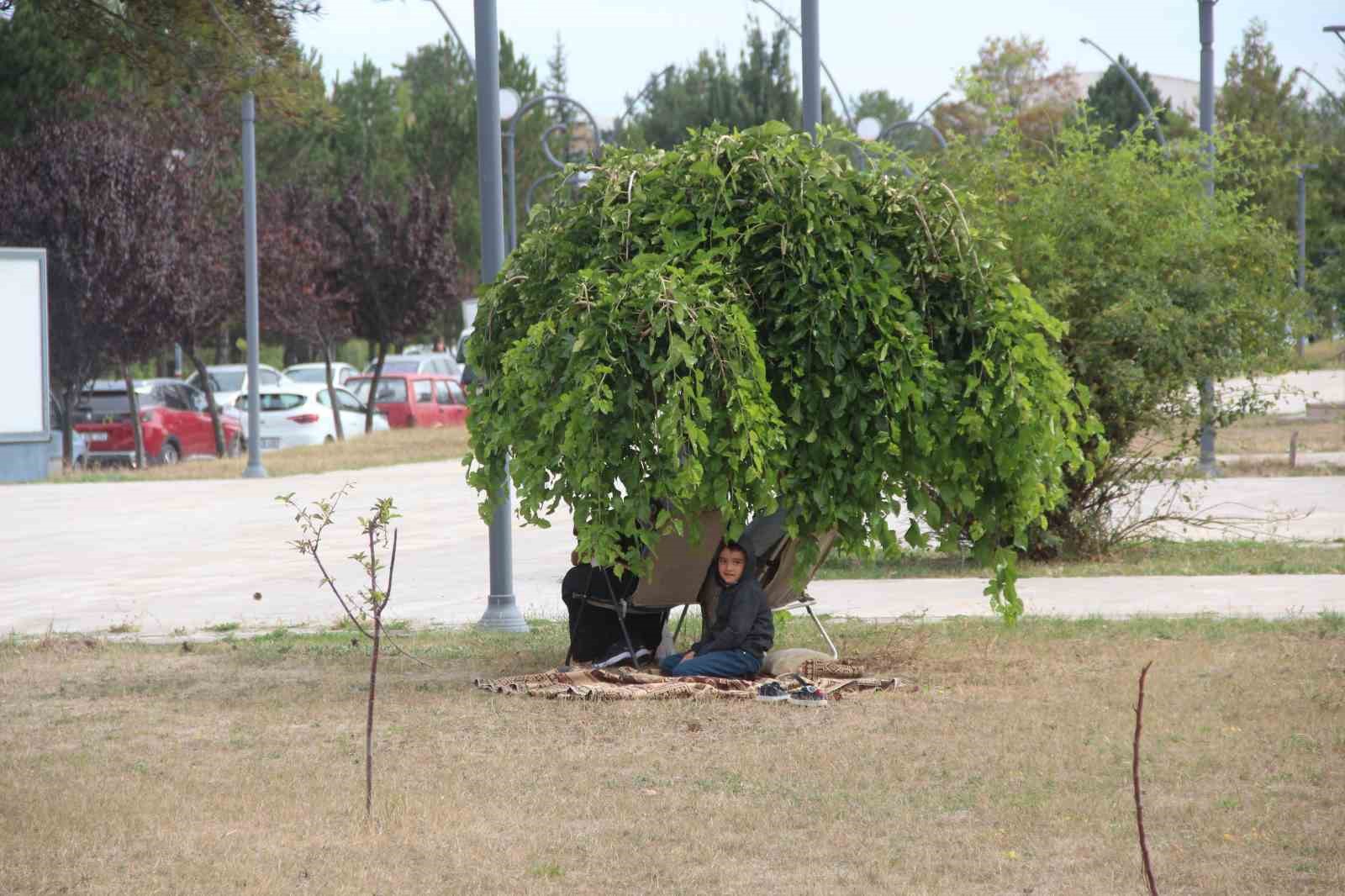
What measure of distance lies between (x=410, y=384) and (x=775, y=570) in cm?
2707

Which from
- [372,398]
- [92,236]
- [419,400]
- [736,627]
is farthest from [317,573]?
[419,400]

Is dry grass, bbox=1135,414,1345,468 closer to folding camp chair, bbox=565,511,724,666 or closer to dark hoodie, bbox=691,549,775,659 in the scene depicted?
folding camp chair, bbox=565,511,724,666

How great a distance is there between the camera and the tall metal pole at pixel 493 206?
9672mm

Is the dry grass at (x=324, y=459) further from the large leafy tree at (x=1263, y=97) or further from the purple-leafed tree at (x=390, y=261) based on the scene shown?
the large leafy tree at (x=1263, y=97)

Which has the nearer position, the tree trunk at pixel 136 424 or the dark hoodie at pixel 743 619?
the dark hoodie at pixel 743 619

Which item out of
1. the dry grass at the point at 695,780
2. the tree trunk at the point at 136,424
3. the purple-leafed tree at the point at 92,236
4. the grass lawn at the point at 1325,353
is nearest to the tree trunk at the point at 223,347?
the purple-leafed tree at the point at 92,236

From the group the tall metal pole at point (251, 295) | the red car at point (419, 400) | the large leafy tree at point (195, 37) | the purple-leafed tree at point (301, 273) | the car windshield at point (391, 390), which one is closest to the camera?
the large leafy tree at point (195, 37)

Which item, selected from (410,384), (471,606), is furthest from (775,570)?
(410,384)

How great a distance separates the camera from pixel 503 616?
9680 mm

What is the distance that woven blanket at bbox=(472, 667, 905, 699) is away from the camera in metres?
7.38

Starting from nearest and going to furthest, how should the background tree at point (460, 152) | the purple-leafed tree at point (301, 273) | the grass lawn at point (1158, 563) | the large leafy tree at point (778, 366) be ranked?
the large leafy tree at point (778, 366) < the grass lawn at point (1158, 563) < the purple-leafed tree at point (301, 273) < the background tree at point (460, 152)

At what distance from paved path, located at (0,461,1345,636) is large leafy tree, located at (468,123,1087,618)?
2.58m

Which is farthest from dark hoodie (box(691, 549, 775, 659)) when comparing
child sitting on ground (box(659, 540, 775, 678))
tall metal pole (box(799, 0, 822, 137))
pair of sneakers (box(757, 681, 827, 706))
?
tall metal pole (box(799, 0, 822, 137))

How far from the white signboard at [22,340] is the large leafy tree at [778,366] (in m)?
16.6
